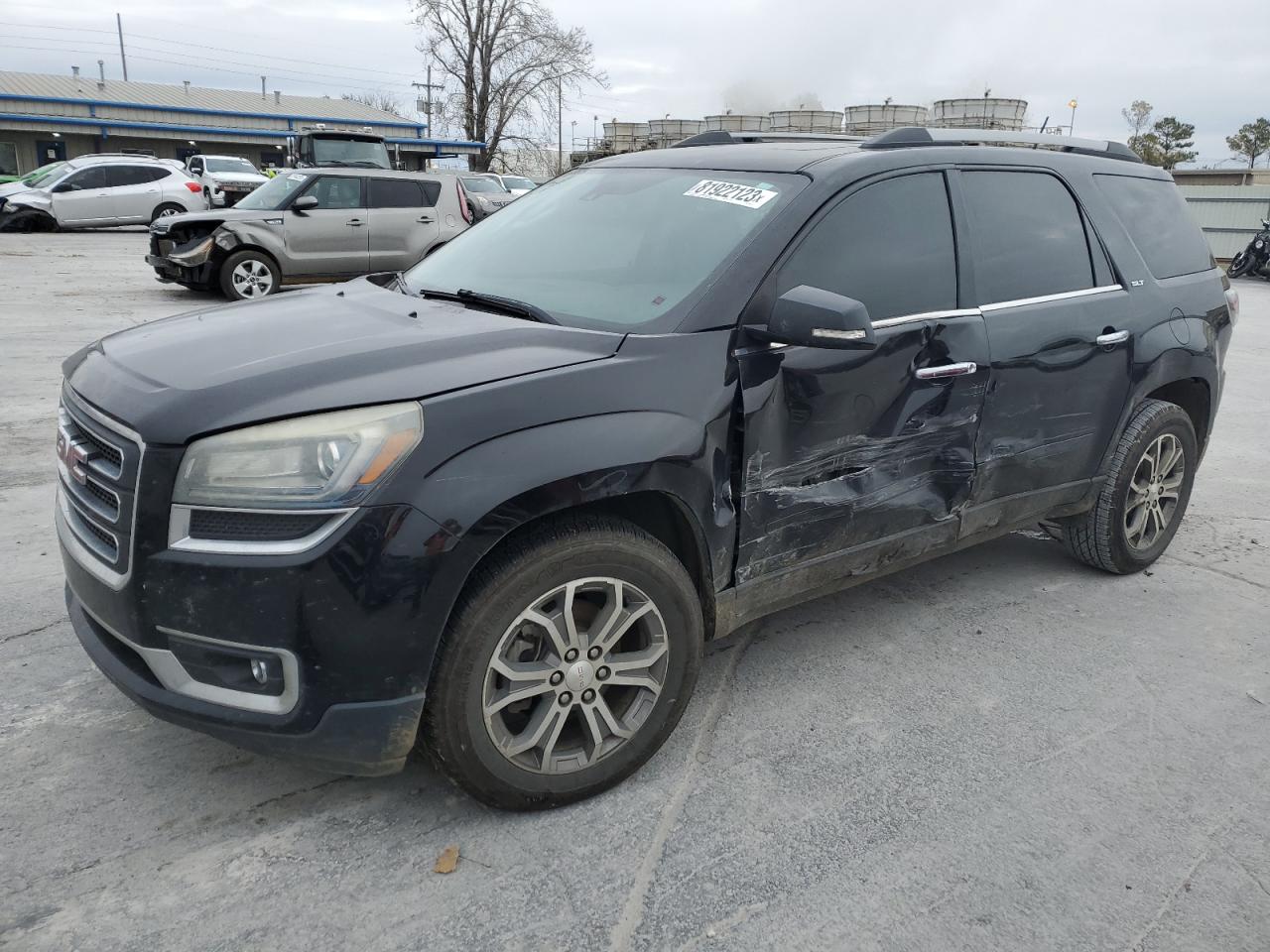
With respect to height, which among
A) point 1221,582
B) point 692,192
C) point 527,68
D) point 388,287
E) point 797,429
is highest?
point 527,68

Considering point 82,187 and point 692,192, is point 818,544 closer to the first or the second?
point 692,192

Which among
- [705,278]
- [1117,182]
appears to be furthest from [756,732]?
[1117,182]

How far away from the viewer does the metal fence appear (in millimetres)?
25062

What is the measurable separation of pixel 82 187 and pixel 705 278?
2362cm

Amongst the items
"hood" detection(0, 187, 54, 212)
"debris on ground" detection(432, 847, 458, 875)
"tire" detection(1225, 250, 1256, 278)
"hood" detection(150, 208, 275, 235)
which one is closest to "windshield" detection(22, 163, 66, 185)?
"hood" detection(0, 187, 54, 212)

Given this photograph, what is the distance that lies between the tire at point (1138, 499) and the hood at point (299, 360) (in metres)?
2.59

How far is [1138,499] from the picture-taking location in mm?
4352

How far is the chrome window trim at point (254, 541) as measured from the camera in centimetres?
217

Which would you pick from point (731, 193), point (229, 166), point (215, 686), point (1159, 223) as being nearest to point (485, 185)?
point (229, 166)

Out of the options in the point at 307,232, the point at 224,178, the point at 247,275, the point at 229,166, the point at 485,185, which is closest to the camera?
the point at 247,275

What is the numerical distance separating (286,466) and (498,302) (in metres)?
1.09

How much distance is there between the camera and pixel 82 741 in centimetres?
286

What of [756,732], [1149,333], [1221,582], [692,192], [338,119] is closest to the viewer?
[756,732]

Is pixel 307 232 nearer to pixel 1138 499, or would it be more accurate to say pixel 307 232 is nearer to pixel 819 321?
pixel 1138 499
